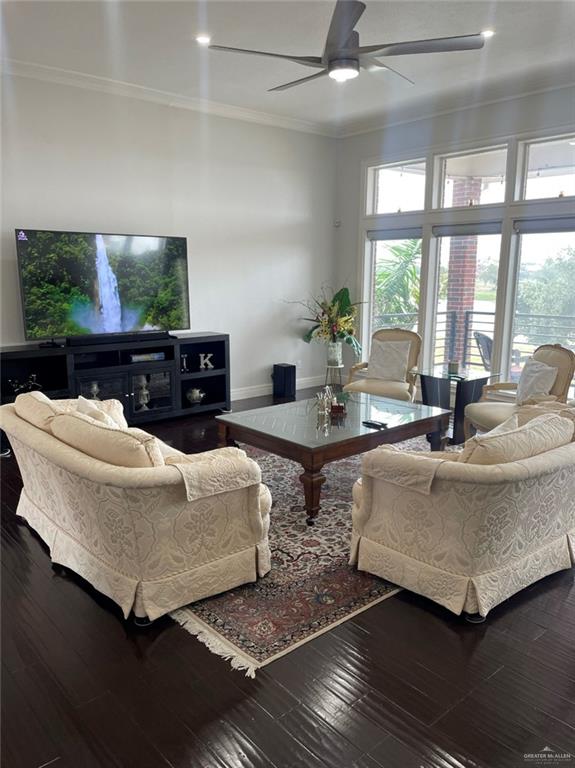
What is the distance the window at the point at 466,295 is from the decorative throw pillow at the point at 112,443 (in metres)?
4.80

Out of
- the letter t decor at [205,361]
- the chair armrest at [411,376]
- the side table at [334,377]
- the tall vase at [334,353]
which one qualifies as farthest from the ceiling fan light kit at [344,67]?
the side table at [334,377]

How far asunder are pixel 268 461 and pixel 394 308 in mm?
3521

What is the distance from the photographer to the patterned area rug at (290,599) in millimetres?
2443

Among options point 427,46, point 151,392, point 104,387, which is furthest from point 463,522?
point 151,392

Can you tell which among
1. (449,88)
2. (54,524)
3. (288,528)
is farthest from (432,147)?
(54,524)

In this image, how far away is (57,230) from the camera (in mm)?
5445

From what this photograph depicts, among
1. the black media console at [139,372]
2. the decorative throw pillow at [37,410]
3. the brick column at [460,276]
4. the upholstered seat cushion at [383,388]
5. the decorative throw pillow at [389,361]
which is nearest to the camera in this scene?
the decorative throw pillow at [37,410]

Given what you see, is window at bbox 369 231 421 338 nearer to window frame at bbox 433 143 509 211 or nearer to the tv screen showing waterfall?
window frame at bbox 433 143 509 211

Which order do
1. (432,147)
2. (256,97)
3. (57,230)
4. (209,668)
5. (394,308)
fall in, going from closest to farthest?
(209,668) → (57,230) → (256,97) → (432,147) → (394,308)

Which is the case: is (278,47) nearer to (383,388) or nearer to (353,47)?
(353,47)

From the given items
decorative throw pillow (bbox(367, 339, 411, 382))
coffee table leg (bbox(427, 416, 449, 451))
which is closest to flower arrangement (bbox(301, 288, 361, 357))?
decorative throw pillow (bbox(367, 339, 411, 382))

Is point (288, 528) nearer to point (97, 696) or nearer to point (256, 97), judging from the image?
point (97, 696)

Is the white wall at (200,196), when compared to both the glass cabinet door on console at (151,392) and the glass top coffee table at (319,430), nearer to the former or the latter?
the glass cabinet door on console at (151,392)

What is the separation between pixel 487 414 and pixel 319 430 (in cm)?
165
